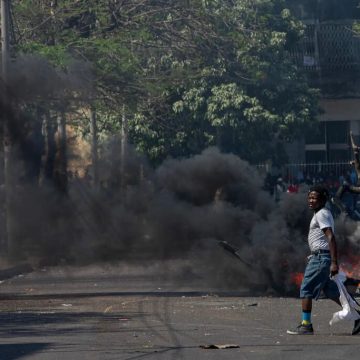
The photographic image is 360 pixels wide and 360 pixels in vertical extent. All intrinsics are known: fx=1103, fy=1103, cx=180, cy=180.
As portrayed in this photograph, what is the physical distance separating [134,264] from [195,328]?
5.79 meters

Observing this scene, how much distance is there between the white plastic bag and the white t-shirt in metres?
0.36

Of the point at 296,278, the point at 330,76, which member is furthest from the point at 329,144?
the point at 296,278

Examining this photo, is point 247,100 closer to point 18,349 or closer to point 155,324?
point 155,324

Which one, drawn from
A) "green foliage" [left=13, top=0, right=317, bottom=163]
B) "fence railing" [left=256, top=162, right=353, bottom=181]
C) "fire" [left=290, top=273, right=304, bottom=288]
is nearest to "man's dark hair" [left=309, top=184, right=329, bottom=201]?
"fire" [left=290, top=273, right=304, bottom=288]

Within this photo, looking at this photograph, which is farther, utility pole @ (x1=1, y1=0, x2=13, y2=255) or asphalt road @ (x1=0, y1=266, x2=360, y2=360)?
utility pole @ (x1=1, y1=0, x2=13, y2=255)

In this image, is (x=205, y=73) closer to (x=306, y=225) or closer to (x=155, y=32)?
(x=155, y=32)

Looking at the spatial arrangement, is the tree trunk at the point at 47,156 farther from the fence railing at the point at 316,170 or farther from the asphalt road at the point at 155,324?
the fence railing at the point at 316,170

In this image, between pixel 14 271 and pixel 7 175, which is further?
pixel 14 271

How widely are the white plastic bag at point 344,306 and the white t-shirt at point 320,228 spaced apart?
1.17 feet

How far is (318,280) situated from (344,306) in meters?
0.39

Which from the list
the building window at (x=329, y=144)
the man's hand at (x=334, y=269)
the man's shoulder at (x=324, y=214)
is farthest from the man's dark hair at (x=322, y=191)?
the building window at (x=329, y=144)

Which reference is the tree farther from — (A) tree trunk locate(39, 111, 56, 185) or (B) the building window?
(A) tree trunk locate(39, 111, 56, 185)

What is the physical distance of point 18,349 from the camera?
411 inches

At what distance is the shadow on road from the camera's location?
10031 millimetres
